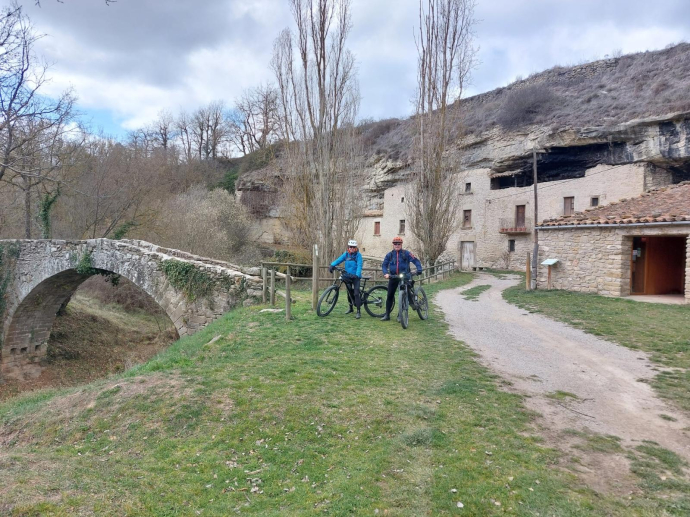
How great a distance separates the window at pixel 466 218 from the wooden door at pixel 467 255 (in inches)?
45.4

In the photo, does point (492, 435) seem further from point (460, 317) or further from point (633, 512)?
point (460, 317)

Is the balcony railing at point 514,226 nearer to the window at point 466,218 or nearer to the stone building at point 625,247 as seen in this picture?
the window at point 466,218

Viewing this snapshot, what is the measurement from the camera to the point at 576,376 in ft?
17.1

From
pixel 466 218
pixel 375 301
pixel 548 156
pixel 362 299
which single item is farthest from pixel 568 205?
pixel 362 299

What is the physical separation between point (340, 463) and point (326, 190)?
514 inches

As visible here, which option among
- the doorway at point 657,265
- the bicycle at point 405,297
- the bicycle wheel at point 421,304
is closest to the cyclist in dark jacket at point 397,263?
the bicycle at point 405,297

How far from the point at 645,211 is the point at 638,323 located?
6106 millimetres

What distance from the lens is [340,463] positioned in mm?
3242

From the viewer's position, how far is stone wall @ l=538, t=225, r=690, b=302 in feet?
42.3

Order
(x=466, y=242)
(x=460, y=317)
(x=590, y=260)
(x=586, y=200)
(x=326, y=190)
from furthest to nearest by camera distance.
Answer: (x=466, y=242) < (x=586, y=200) < (x=326, y=190) < (x=590, y=260) < (x=460, y=317)

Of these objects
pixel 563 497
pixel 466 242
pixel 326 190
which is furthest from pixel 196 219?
pixel 563 497

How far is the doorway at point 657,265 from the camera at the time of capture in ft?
46.3

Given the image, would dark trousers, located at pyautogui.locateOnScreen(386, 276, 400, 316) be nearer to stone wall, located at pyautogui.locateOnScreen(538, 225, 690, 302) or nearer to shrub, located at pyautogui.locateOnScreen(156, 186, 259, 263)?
stone wall, located at pyautogui.locateOnScreen(538, 225, 690, 302)

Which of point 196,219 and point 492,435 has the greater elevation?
point 196,219
